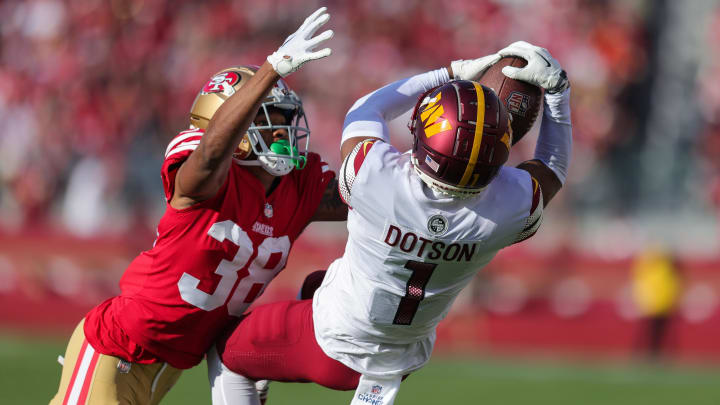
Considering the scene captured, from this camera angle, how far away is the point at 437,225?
3.41 m

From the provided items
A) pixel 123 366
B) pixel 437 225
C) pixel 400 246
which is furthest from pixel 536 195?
pixel 123 366

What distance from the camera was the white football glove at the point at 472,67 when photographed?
387 cm

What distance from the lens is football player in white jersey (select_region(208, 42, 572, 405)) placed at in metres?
3.35

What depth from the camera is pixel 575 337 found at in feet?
31.9

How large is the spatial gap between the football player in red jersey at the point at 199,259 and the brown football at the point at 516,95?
28.2 inches

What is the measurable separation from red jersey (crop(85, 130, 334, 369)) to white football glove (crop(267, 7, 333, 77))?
1.72 ft

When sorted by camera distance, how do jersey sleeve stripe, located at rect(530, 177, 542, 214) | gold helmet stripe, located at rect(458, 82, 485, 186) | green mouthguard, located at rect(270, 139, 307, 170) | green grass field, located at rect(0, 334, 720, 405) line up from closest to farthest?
gold helmet stripe, located at rect(458, 82, 485, 186) → jersey sleeve stripe, located at rect(530, 177, 542, 214) → green mouthguard, located at rect(270, 139, 307, 170) → green grass field, located at rect(0, 334, 720, 405)

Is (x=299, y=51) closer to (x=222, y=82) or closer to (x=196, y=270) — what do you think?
(x=222, y=82)

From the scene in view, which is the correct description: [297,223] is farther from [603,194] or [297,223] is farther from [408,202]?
[603,194]

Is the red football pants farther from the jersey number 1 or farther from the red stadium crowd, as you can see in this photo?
the red stadium crowd

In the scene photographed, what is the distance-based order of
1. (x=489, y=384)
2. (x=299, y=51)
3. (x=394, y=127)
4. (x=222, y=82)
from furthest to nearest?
(x=394, y=127), (x=489, y=384), (x=222, y=82), (x=299, y=51)

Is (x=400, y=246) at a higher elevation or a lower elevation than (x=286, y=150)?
lower

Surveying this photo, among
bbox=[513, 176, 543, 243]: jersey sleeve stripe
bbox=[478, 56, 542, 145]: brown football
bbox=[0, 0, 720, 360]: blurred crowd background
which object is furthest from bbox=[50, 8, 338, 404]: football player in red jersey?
bbox=[0, 0, 720, 360]: blurred crowd background

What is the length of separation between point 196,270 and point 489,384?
15.7 feet
